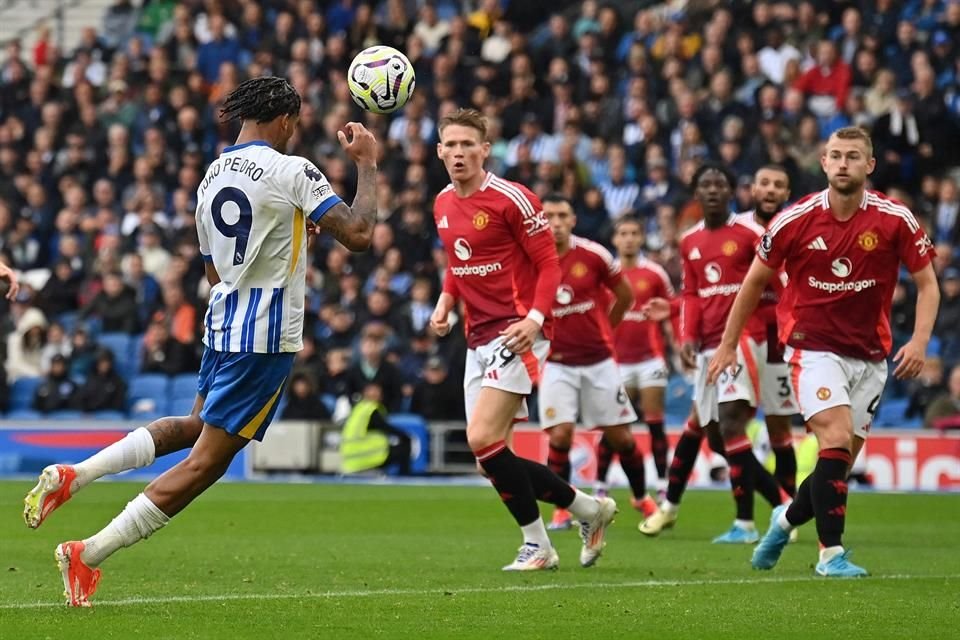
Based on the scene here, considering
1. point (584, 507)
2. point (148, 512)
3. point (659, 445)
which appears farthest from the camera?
point (659, 445)

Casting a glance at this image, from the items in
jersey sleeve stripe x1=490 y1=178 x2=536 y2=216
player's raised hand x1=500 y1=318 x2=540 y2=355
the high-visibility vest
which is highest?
jersey sleeve stripe x1=490 y1=178 x2=536 y2=216

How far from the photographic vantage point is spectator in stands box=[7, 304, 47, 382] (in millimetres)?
23922

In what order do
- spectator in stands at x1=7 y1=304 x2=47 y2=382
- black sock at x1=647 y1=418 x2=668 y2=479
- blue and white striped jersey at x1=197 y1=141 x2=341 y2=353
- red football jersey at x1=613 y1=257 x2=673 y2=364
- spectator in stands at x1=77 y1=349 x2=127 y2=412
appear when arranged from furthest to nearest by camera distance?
spectator in stands at x1=7 y1=304 x2=47 y2=382, spectator in stands at x1=77 y1=349 x2=127 y2=412, red football jersey at x1=613 y1=257 x2=673 y2=364, black sock at x1=647 y1=418 x2=668 y2=479, blue and white striped jersey at x1=197 y1=141 x2=341 y2=353

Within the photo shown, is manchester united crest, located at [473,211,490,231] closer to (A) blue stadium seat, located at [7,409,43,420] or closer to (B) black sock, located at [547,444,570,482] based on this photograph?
(B) black sock, located at [547,444,570,482]

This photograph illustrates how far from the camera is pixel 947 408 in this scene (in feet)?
61.5

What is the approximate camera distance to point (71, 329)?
2442 cm

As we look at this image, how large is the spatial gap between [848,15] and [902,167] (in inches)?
99.3

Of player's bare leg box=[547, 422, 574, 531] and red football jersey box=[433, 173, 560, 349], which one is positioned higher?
red football jersey box=[433, 173, 560, 349]

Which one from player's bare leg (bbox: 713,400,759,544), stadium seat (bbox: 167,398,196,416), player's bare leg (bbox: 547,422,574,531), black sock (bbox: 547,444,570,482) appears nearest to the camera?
player's bare leg (bbox: 713,400,759,544)

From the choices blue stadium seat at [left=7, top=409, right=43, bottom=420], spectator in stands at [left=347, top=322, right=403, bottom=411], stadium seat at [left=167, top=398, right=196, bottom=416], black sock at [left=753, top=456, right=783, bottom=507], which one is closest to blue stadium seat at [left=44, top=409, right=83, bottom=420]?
blue stadium seat at [left=7, top=409, right=43, bottom=420]

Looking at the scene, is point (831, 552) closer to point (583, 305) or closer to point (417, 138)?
point (583, 305)

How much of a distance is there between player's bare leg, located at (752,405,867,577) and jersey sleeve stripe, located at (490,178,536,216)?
207 cm

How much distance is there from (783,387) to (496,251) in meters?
3.47

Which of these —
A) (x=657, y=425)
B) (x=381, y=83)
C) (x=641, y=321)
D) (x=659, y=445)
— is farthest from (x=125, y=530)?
(x=641, y=321)
